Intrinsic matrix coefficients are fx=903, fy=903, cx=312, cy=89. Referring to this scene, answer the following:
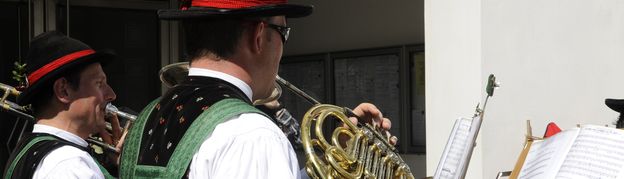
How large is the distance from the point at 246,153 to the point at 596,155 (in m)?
0.85

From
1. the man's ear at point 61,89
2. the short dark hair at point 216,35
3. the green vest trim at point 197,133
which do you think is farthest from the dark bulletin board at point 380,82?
the green vest trim at point 197,133

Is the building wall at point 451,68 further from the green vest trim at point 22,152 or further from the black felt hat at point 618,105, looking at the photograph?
the green vest trim at point 22,152

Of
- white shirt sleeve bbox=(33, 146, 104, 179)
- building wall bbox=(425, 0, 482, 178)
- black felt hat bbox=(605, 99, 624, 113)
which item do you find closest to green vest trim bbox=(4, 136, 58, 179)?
white shirt sleeve bbox=(33, 146, 104, 179)

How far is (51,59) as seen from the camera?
3516 millimetres

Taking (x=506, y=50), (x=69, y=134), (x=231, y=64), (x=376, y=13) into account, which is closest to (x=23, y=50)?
(x=376, y=13)

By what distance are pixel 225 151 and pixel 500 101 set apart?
2.62 m

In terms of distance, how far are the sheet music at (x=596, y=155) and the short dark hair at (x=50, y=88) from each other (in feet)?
6.67

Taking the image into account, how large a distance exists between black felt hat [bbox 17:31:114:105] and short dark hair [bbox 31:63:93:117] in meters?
0.02

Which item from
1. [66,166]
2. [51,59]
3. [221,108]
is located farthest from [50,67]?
[221,108]

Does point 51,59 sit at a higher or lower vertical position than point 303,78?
higher

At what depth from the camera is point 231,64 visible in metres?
2.07

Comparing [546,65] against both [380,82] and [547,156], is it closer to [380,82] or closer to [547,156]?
[547,156]

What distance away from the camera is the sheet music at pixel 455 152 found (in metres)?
2.41

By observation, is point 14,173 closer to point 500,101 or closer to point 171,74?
point 171,74
